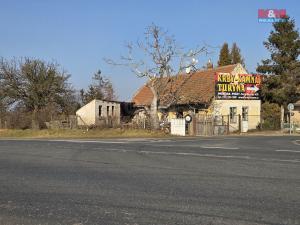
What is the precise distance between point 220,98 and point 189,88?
483 centimetres

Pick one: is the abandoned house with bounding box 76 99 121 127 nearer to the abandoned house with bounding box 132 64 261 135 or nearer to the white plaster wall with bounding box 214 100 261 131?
the abandoned house with bounding box 132 64 261 135

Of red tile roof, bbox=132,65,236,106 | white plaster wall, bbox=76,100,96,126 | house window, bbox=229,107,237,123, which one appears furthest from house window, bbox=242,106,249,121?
white plaster wall, bbox=76,100,96,126

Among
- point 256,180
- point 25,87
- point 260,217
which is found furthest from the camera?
point 25,87

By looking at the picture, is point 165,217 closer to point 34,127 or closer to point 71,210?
point 71,210

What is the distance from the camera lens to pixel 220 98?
166 feet

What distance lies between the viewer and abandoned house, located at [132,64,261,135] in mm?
50375

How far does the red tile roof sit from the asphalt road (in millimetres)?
33529

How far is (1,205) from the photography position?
Answer: 359 inches

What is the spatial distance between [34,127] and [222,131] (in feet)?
58.1

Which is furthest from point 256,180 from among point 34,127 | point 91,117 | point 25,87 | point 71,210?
point 25,87

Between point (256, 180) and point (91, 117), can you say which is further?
point (91, 117)

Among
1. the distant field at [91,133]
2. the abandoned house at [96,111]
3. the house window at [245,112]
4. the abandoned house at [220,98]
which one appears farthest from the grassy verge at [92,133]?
the house window at [245,112]

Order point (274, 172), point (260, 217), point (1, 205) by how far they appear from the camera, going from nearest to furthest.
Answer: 1. point (260, 217)
2. point (1, 205)
3. point (274, 172)

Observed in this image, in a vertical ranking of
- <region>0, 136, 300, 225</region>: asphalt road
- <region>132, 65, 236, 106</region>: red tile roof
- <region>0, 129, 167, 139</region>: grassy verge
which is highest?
<region>132, 65, 236, 106</region>: red tile roof
